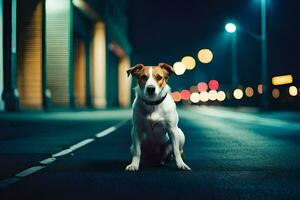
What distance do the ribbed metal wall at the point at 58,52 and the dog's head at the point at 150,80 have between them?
109 ft

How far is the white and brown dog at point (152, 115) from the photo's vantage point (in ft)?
23.4

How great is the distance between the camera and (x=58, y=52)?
133 feet

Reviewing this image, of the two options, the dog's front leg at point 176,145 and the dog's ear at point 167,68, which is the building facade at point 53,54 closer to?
the dog's ear at point 167,68

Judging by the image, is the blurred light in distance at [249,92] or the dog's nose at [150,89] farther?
the blurred light in distance at [249,92]

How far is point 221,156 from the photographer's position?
934 cm

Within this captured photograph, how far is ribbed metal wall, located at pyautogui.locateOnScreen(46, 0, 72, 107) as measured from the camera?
4031 cm

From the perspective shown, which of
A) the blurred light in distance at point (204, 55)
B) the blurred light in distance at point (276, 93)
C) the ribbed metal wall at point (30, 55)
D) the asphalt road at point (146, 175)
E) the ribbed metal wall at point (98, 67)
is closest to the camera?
the asphalt road at point (146, 175)

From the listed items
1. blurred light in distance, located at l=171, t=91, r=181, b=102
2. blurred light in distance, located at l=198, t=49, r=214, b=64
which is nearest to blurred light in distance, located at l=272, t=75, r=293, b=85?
blurred light in distance, located at l=198, t=49, r=214, b=64

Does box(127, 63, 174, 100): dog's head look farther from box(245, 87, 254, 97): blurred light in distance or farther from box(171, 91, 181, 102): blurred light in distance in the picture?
box(171, 91, 181, 102): blurred light in distance

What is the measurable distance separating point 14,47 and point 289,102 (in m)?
32.5

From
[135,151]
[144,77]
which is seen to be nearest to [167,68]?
[144,77]

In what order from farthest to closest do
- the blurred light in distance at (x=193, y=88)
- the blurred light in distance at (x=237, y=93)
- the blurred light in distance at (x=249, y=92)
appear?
the blurred light in distance at (x=193, y=88)
the blurred light in distance at (x=249, y=92)
the blurred light in distance at (x=237, y=93)

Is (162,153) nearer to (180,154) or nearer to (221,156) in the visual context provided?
(180,154)

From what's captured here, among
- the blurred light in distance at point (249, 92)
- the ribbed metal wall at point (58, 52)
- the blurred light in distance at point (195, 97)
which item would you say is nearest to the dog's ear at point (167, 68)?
the ribbed metal wall at point (58, 52)
